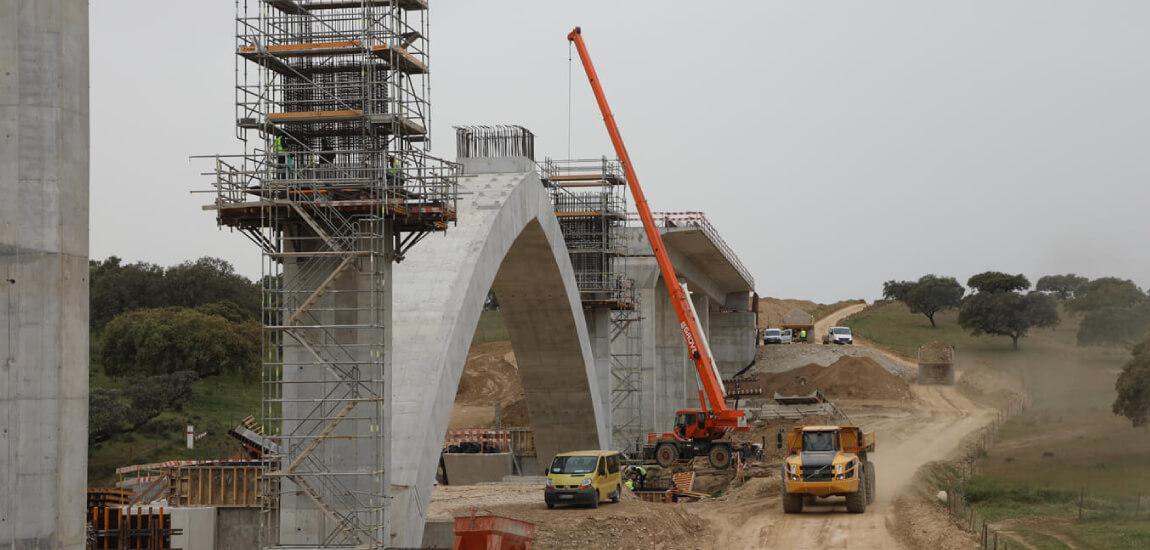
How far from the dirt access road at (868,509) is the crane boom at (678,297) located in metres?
5.72

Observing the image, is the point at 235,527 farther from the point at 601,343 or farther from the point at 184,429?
the point at 184,429

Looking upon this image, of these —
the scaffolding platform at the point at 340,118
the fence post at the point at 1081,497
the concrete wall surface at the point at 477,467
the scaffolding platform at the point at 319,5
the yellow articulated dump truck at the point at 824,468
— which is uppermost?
the scaffolding platform at the point at 319,5

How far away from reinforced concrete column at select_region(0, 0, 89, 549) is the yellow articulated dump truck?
1944 centimetres

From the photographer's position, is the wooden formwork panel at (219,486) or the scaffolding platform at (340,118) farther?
the wooden formwork panel at (219,486)

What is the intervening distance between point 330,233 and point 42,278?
8064 millimetres

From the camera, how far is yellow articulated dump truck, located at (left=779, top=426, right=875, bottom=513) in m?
32.9

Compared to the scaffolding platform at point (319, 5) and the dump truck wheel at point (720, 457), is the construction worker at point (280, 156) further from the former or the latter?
the dump truck wheel at point (720, 457)

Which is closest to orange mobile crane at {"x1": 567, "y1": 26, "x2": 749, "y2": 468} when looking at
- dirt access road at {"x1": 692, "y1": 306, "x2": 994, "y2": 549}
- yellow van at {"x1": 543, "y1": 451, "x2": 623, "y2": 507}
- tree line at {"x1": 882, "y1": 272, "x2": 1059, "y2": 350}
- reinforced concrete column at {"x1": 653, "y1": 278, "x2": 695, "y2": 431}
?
dirt access road at {"x1": 692, "y1": 306, "x2": 994, "y2": 549}

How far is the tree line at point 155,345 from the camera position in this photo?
176 ft

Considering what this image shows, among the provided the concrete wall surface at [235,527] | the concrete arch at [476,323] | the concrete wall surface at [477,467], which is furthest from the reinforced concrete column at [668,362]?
the concrete wall surface at [235,527]

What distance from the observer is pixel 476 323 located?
3164 centimetres

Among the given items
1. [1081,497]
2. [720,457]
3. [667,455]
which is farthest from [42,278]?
[720,457]

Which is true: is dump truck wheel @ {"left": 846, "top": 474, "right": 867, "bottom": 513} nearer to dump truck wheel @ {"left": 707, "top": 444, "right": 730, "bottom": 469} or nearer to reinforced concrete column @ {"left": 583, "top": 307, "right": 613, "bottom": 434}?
dump truck wheel @ {"left": 707, "top": 444, "right": 730, "bottom": 469}

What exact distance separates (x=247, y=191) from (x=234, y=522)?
8.40m
